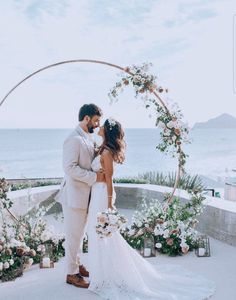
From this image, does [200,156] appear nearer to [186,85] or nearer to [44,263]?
[186,85]

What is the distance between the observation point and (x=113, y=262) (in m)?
4.89

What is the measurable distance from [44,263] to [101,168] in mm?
1495

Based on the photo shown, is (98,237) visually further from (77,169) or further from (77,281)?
(77,169)

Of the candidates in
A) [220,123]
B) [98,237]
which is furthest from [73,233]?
[220,123]

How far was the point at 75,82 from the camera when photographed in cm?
6781

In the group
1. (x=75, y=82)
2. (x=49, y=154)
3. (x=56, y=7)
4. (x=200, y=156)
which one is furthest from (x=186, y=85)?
(x=56, y=7)

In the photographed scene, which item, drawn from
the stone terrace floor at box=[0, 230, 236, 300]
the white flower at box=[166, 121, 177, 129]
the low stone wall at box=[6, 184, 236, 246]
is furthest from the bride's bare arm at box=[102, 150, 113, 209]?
the low stone wall at box=[6, 184, 236, 246]

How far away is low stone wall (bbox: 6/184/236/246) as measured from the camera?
6.49 m

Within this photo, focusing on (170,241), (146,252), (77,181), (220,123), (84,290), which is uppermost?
(220,123)

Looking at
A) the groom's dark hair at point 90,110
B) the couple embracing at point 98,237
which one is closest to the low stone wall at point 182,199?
the couple embracing at point 98,237

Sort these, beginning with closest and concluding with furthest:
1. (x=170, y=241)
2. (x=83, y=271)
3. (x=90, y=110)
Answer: (x=90, y=110), (x=83, y=271), (x=170, y=241)

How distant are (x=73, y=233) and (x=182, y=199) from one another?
282 centimetres

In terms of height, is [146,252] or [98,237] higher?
[98,237]

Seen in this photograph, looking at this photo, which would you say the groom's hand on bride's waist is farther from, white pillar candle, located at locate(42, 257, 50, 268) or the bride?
white pillar candle, located at locate(42, 257, 50, 268)
